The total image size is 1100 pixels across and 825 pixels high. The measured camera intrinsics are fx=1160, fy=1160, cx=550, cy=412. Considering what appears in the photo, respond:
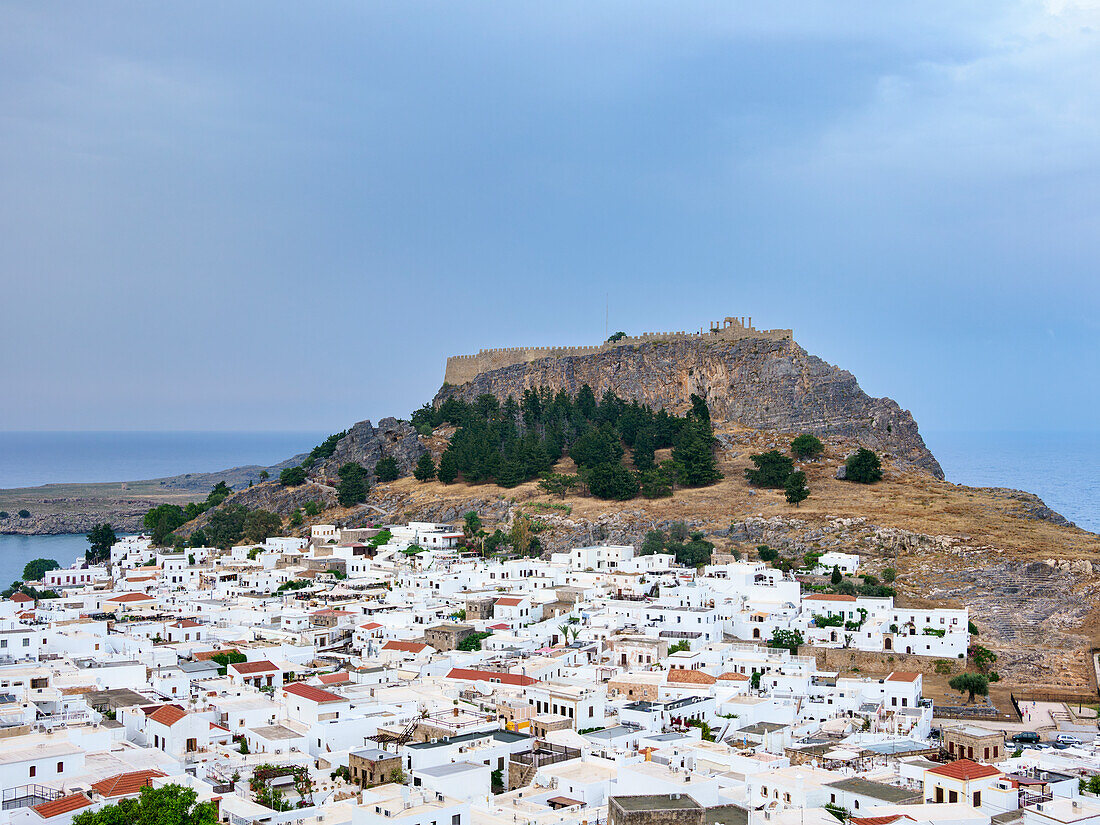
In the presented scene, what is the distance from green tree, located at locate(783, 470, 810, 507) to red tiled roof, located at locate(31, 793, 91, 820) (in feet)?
121

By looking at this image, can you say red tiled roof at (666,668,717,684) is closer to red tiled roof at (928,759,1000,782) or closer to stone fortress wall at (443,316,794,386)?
red tiled roof at (928,759,1000,782)

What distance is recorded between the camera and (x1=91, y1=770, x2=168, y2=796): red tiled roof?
1598 cm

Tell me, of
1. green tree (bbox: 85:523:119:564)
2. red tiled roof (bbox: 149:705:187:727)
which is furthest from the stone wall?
green tree (bbox: 85:523:119:564)

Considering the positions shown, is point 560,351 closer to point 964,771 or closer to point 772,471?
point 772,471

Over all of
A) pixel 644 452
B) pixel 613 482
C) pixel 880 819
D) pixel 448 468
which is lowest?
pixel 880 819

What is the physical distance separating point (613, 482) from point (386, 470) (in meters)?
14.4

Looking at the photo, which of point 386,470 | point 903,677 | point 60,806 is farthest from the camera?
point 386,470

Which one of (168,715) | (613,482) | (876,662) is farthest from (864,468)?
(168,715)

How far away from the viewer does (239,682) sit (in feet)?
87.2

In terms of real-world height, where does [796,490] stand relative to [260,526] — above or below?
above

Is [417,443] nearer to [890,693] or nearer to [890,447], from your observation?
[890,447]

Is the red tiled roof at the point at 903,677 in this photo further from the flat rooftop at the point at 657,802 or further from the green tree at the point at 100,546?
the green tree at the point at 100,546

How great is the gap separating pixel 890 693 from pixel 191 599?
2309 centimetres

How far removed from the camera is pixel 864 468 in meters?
51.5
